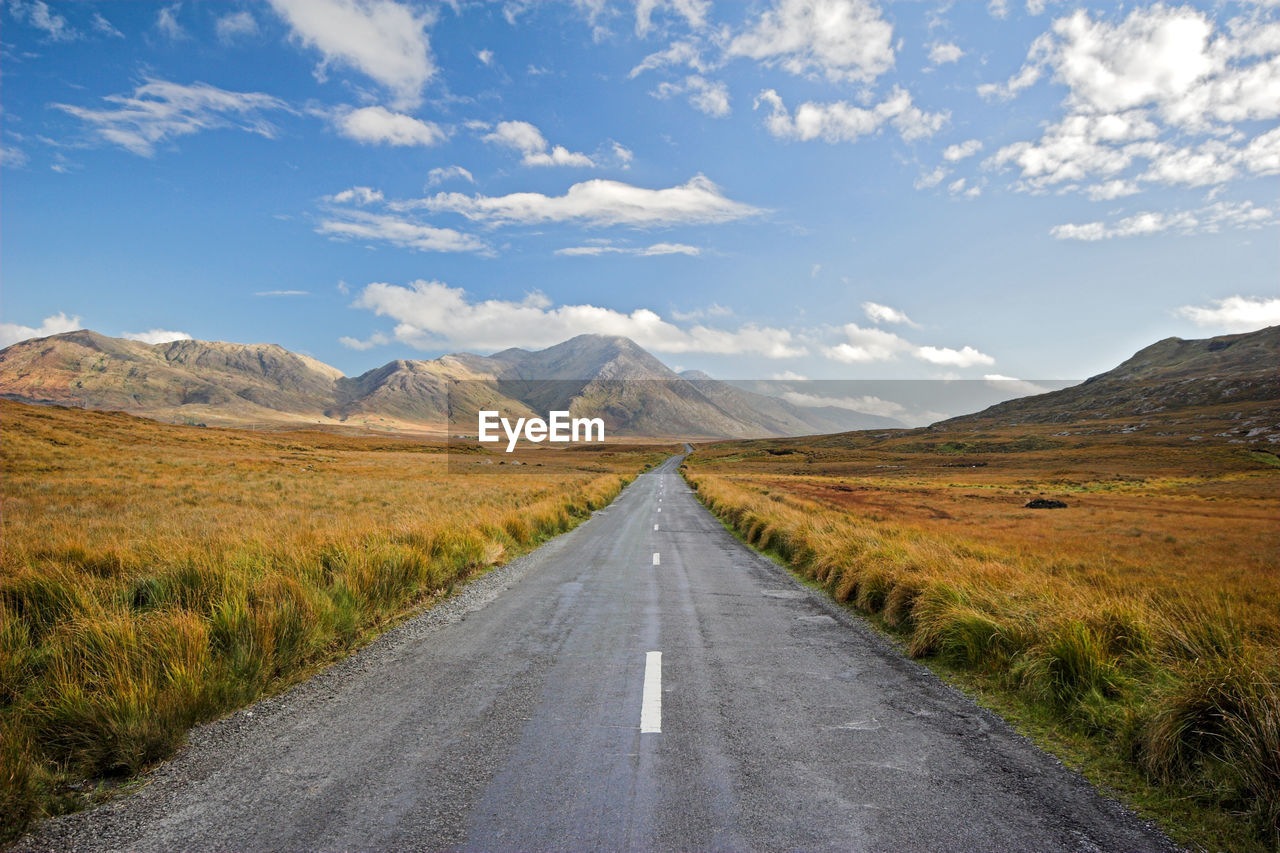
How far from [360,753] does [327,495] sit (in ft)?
95.3

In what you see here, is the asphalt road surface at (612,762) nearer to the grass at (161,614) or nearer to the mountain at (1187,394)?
the grass at (161,614)

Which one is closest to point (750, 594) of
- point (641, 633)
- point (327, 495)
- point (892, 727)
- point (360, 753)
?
point (641, 633)

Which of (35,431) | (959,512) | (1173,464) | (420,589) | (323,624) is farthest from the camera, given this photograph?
(1173,464)

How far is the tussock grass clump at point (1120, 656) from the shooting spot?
13.7 ft

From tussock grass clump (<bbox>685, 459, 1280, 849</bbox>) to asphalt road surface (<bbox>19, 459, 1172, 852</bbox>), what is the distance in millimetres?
671

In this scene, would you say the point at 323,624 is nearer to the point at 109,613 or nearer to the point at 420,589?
the point at 109,613

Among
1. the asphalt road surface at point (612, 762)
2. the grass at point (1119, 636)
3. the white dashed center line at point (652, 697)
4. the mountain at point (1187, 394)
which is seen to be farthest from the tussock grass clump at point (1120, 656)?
the mountain at point (1187, 394)

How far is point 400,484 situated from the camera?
132ft

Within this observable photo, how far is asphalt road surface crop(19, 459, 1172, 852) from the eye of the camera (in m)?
3.60

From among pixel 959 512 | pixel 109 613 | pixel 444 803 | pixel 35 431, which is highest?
pixel 35 431

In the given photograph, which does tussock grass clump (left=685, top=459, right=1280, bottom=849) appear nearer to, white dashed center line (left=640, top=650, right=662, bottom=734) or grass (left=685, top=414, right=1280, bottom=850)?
grass (left=685, top=414, right=1280, bottom=850)

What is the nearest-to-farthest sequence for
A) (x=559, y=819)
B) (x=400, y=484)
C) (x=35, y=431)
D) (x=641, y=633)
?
(x=559, y=819), (x=641, y=633), (x=400, y=484), (x=35, y=431)

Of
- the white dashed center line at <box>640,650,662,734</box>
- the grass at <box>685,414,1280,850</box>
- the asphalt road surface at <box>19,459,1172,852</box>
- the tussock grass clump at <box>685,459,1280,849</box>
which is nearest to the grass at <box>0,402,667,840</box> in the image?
the asphalt road surface at <box>19,459,1172,852</box>

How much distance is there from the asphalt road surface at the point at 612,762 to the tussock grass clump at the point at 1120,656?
2.20 ft
